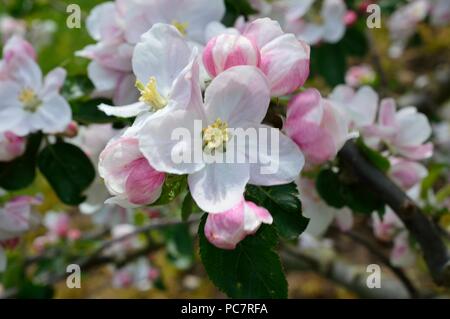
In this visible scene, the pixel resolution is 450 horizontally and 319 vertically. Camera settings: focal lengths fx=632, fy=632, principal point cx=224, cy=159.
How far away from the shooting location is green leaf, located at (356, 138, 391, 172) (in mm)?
1044

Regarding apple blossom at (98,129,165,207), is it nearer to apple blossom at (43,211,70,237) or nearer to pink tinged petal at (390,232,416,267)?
pink tinged petal at (390,232,416,267)

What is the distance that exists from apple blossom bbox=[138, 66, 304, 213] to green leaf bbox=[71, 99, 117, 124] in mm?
306

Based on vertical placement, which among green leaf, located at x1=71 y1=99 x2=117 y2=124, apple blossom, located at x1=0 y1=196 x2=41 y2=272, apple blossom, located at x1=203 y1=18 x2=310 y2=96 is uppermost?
apple blossom, located at x1=203 y1=18 x2=310 y2=96

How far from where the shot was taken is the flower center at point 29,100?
3.61 ft

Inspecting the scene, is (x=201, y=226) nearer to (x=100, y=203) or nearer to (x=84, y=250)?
(x=100, y=203)

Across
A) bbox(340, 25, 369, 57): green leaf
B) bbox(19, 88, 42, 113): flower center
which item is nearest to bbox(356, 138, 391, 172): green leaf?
bbox(19, 88, 42, 113): flower center

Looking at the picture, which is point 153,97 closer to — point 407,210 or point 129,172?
point 129,172

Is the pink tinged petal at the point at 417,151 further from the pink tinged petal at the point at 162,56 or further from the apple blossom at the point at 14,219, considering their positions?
the apple blossom at the point at 14,219

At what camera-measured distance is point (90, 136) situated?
1.17 metres

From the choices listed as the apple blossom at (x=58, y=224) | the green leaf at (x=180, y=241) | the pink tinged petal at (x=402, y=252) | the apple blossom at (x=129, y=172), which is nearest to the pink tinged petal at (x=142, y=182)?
the apple blossom at (x=129, y=172)

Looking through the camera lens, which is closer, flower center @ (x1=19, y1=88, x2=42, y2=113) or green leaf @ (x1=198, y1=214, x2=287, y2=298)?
green leaf @ (x1=198, y1=214, x2=287, y2=298)

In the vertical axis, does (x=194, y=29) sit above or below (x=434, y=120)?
A: above
